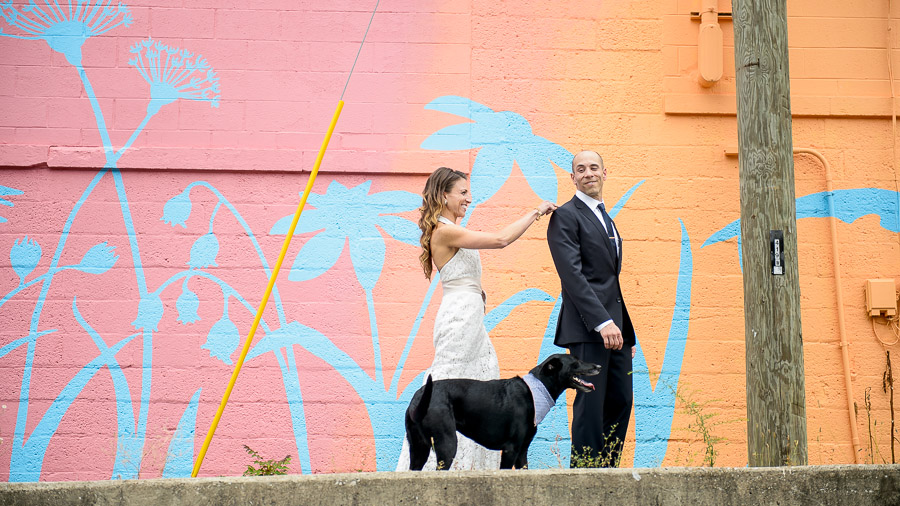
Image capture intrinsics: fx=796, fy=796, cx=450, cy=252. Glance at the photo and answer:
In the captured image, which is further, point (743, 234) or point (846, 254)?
point (846, 254)

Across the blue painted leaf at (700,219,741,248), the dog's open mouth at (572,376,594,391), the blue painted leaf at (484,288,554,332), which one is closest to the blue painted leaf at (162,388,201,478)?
the blue painted leaf at (484,288,554,332)

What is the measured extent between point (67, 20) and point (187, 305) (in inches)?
85.3

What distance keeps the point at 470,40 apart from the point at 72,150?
279 centimetres

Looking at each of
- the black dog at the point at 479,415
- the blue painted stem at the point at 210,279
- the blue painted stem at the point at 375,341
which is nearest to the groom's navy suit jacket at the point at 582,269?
the black dog at the point at 479,415

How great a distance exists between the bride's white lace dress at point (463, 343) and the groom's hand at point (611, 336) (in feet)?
1.82

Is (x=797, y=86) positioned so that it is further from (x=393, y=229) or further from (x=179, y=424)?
(x=179, y=424)

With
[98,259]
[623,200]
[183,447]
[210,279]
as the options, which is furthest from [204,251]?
[623,200]

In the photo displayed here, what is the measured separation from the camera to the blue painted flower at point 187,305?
208 inches

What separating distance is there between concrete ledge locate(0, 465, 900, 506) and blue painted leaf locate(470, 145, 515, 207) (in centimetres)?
288

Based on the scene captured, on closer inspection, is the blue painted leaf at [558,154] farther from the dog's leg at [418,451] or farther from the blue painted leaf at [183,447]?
the blue painted leaf at [183,447]

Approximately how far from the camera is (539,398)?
3.54 metres

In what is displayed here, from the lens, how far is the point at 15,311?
5238 mm

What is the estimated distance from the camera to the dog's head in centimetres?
359

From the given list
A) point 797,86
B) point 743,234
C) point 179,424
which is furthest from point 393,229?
point 797,86
